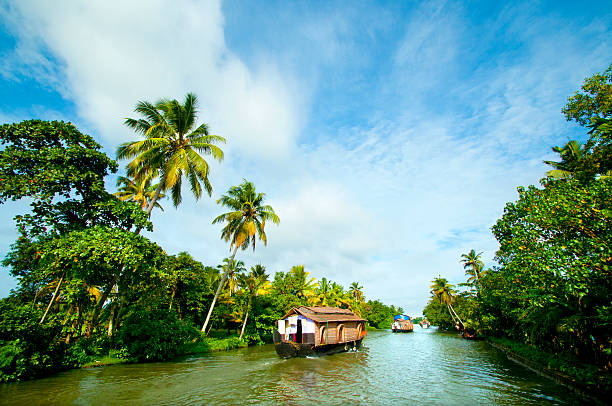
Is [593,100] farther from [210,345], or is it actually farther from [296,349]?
[210,345]

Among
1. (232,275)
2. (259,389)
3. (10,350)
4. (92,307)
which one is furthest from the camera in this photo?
(232,275)

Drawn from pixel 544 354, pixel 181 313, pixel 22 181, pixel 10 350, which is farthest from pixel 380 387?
pixel 181 313

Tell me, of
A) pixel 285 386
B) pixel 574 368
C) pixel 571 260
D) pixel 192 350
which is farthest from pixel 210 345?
pixel 571 260

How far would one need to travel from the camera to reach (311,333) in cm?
1856

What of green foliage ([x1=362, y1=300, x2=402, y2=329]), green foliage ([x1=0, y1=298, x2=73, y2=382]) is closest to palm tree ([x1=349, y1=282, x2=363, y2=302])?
green foliage ([x1=362, y1=300, x2=402, y2=329])

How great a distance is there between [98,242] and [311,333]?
12.9 meters

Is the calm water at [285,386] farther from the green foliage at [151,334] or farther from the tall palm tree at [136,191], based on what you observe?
the tall palm tree at [136,191]

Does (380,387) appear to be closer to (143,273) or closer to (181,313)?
(143,273)

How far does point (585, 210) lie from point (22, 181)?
18.7m

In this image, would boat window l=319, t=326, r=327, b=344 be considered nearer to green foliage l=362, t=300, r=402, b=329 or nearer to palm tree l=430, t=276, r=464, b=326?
palm tree l=430, t=276, r=464, b=326

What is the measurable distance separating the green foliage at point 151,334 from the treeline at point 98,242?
0.17ft

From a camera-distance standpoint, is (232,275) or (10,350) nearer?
(10,350)

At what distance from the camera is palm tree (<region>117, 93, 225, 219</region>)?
49.6ft

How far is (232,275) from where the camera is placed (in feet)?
106
